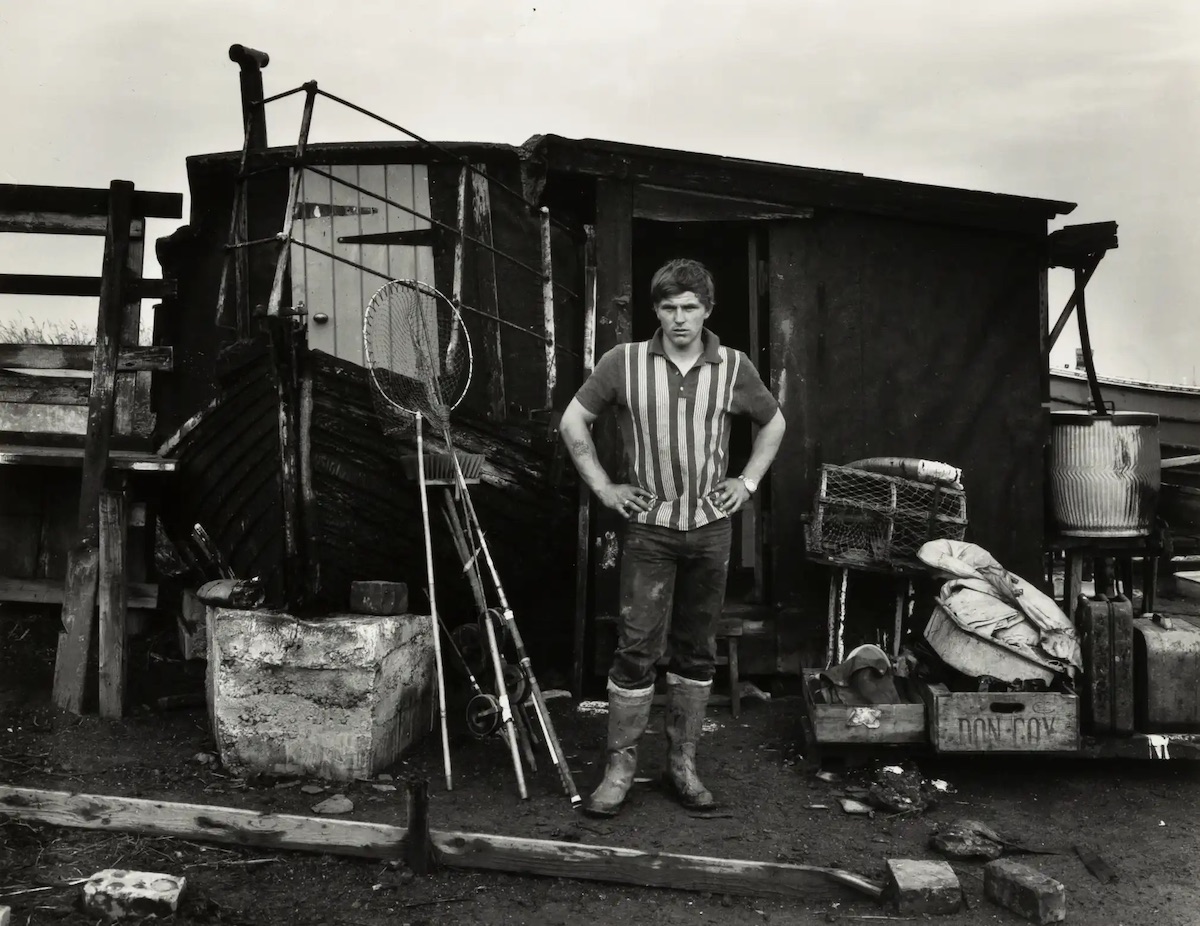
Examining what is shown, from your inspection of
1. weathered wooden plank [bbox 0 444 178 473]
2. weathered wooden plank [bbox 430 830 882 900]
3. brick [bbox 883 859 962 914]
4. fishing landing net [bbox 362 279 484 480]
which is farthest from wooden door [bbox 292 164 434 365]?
brick [bbox 883 859 962 914]

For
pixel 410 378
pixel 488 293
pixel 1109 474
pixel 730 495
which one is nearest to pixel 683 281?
pixel 730 495

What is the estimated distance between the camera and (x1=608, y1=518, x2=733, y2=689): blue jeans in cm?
417

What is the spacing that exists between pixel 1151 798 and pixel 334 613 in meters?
3.84

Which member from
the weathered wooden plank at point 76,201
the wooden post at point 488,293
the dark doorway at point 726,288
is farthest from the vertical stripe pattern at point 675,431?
the weathered wooden plank at point 76,201

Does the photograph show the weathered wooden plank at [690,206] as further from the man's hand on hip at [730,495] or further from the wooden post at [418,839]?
the wooden post at [418,839]

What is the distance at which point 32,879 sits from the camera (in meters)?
3.53

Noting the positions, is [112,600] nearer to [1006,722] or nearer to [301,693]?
[301,693]

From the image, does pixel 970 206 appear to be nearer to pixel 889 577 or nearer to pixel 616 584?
pixel 889 577

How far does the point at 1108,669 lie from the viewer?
4.72 m

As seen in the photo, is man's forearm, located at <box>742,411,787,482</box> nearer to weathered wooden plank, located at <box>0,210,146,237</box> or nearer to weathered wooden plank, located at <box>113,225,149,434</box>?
weathered wooden plank, located at <box>113,225,149,434</box>

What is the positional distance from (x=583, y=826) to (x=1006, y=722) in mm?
1935

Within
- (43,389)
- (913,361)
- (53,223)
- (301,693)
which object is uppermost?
(53,223)

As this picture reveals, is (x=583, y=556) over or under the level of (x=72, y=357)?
under

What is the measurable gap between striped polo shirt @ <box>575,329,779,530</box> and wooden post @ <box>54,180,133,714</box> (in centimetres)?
311
